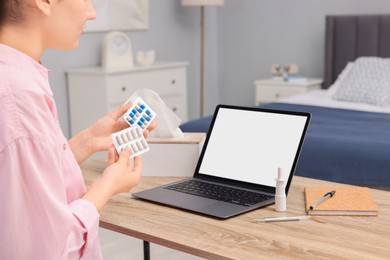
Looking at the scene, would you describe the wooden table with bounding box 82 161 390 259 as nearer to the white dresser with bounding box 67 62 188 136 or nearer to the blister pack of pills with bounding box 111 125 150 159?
the blister pack of pills with bounding box 111 125 150 159

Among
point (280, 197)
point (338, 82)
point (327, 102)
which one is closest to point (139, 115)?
point (280, 197)

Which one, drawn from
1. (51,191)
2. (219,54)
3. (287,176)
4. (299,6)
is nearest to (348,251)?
(287,176)

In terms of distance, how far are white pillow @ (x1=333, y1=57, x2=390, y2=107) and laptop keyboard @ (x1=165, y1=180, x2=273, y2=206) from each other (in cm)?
272

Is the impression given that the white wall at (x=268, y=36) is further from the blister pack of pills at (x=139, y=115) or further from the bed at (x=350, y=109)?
the blister pack of pills at (x=139, y=115)

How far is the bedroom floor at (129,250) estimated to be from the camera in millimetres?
3033

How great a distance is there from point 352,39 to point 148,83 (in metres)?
1.68

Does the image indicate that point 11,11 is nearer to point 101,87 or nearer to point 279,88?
point 101,87

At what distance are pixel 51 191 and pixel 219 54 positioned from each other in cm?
518

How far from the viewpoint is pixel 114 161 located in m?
1.26

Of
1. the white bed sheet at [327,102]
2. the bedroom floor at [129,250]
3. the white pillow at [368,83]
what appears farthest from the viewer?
the white pillow at [368,83]

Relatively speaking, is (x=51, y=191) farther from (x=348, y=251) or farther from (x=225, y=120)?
(x=225, y=120)

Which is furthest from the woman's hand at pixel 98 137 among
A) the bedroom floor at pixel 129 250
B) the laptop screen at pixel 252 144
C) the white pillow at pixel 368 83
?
the white pillow at pixel 368 83

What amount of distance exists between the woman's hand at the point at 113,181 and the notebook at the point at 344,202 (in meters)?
0.47

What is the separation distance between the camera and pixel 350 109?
13.4 ft
